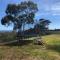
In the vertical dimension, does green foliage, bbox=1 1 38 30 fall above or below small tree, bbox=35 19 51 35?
above

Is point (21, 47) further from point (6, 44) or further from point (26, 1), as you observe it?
point (26, 1)

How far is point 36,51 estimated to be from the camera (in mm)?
3508

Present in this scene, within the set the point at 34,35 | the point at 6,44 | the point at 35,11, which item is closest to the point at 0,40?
the point at 6,44

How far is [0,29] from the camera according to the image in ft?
11.8

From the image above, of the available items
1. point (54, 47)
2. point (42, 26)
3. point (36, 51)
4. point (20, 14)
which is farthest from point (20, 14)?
point (54, 47)

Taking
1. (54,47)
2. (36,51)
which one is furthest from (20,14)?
(54,47)

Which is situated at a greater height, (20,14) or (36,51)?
(20,14)

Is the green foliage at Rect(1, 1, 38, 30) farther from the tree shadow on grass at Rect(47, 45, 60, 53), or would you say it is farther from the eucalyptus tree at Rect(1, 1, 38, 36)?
the tree shadow on grass at Rect(47, 45, 60, 53)

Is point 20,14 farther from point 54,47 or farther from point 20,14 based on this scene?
point 54,47

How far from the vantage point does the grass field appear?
3467mm

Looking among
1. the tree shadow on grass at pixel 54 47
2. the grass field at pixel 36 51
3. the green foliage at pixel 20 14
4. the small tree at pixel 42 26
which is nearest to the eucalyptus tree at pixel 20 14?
the green foliage at pixel 20 14

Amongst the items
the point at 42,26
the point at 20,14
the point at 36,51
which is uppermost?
the point at 20,14

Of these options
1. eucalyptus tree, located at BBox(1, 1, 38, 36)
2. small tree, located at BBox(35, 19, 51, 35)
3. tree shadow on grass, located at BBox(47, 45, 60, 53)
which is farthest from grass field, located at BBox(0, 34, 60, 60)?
eucalyptus tree, located at BBox(1, 1, 38, 36)

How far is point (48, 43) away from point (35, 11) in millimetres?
724
